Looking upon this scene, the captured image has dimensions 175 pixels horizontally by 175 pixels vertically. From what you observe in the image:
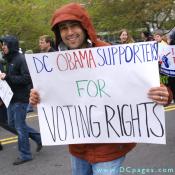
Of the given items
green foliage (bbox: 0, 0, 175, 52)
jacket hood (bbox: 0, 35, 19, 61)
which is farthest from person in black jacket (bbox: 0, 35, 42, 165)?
green foliage (bbox: 0, 0, 175, 52)

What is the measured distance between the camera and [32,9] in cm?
3256

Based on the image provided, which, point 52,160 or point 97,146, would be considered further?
point 52,160

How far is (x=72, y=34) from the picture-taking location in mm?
2912

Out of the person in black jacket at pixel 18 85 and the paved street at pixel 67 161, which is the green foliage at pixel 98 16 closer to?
the paved street at pixel 67 161

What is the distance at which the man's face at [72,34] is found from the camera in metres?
2.92

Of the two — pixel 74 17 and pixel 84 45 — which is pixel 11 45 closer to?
pixel 84 45

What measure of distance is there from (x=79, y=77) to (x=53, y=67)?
7.4 inches

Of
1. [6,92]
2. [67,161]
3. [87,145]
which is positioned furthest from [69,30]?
[67,161]

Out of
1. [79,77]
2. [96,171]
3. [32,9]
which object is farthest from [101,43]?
[32,9]

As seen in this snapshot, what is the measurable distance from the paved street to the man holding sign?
2067 millimetres

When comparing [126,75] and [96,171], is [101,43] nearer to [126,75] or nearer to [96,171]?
[126,75]

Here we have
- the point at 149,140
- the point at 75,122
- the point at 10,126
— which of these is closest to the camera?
the point at 149,140

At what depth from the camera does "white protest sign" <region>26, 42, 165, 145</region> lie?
2.82 meters

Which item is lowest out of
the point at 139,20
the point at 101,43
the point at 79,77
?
the point at 139,20
